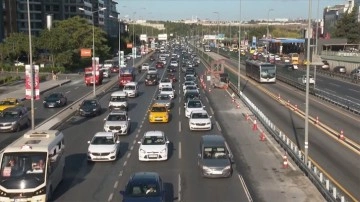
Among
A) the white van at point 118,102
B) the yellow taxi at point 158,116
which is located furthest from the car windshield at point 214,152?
the white van at point 118,102

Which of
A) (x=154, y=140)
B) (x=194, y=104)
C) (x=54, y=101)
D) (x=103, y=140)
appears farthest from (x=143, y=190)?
(x=54, y=101)

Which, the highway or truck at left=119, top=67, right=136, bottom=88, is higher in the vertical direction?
truck at left=119, top=67, right=136, bottom=88

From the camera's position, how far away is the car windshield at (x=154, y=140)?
2566 cm

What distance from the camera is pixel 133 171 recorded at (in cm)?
2342

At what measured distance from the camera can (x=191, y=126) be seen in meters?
33.8

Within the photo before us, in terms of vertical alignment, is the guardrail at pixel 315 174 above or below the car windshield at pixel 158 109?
below

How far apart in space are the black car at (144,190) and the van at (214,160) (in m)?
4.34

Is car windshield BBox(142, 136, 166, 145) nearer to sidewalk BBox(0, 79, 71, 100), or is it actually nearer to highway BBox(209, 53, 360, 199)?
highway BBox(209, 53, 360, 199)

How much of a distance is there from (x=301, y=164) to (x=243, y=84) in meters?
45.4

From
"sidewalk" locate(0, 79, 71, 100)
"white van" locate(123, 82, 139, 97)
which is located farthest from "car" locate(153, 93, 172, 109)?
"sidewalk" locate(0, 79, 71, 100)

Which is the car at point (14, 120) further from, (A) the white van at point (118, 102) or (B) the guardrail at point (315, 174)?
(B) the guardrail at point (315, 174)

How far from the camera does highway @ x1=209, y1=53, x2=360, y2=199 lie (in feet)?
76.5

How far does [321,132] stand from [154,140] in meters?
12.8

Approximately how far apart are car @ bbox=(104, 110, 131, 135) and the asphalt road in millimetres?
510
